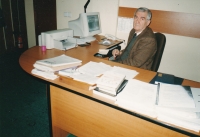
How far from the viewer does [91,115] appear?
1382 millimetres

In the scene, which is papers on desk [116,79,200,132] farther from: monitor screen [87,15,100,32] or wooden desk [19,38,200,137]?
monitor screen [87,15,100,32]

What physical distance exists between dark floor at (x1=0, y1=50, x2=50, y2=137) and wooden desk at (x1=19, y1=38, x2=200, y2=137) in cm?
24

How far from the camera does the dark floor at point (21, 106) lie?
1947 mm

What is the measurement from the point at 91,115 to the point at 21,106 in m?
1.40

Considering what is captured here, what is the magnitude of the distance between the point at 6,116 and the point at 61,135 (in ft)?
2.79

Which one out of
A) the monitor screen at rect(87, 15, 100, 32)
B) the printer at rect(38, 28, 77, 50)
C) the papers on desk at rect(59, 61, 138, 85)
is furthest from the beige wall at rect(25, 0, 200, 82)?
the papers on desk at rect(59, 61, 138, 85)

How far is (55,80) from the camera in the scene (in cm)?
143

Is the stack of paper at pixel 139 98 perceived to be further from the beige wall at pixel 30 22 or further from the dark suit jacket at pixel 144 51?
the beige wall at pixel 30 22

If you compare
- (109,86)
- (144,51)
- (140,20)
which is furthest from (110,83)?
(140,20)

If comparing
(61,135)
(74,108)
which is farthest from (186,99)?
(61,135)

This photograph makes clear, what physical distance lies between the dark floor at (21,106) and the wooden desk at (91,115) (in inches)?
9.6

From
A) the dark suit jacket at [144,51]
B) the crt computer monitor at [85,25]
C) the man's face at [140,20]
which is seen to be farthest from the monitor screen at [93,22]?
the dark suit jacket at [144,51]

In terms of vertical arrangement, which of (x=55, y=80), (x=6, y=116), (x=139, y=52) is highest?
(x=139, y=52)

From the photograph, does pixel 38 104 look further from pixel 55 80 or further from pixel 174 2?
pixel 174 2
